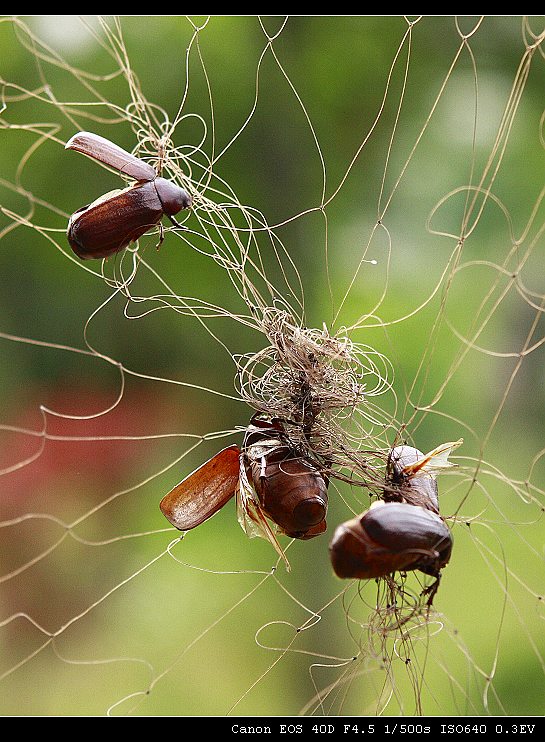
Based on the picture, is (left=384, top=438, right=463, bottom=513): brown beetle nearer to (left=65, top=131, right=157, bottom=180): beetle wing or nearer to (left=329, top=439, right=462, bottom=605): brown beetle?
(left=329, top=439, right=462, bottom=605): brown beetle

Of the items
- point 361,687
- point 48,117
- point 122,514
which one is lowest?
point 361,687

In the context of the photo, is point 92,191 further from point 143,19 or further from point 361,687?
point 361,687

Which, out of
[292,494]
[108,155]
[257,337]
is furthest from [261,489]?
[257,337]

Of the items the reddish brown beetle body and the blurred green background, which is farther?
the blurred green background

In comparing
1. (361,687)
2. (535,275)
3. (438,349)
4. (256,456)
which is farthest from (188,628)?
(256,456)

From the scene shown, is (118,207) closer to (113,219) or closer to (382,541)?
(113,219)

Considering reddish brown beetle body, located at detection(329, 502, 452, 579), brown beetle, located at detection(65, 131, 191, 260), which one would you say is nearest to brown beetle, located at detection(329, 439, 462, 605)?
reddish brown beetle body, located at detection(329, 502, 452, 579)

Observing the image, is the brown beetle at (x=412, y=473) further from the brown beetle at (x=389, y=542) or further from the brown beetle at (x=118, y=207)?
the brown beetle at (x=118, y=207)
